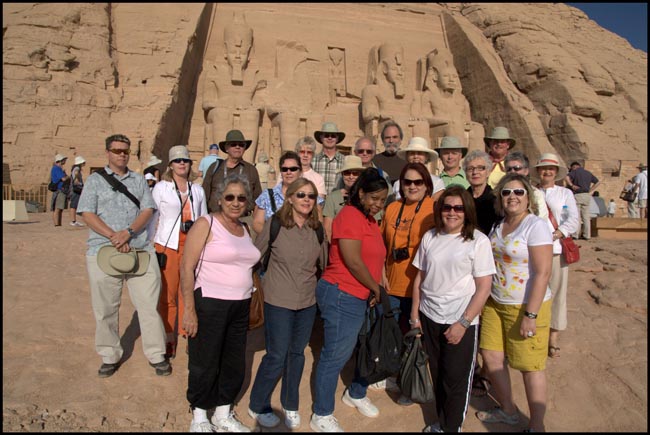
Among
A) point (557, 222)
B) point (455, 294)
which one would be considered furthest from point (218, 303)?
point (557, 222)

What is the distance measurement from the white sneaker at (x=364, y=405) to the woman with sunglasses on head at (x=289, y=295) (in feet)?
1.33

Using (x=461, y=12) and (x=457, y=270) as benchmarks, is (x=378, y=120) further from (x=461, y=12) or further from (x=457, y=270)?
(x=457, y=270)

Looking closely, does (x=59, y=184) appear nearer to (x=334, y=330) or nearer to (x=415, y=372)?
(x=334, y=330)

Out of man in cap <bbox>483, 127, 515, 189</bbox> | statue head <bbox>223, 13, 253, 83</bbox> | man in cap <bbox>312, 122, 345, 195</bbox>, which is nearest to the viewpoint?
man in cap <bbox>483, 127, 515, 189</bbox>

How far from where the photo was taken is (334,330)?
2430mm

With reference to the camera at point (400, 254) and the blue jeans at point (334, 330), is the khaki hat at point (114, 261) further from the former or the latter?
the camera at point (400, 254)

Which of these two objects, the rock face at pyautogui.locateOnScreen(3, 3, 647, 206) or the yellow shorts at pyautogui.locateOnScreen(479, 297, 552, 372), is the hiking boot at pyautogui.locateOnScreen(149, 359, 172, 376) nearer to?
the yellow shorts at pyautogui.locateOnScreen(479, 297, 552, 372)

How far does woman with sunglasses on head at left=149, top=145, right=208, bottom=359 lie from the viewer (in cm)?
324

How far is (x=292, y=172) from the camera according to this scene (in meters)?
3.00

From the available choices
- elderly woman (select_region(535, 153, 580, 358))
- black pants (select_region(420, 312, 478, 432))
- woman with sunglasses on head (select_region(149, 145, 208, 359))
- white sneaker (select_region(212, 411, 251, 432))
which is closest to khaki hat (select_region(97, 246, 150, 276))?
woman with sunglasses on head (select_region(149, 145, 208, 359))

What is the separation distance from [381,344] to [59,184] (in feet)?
22.0

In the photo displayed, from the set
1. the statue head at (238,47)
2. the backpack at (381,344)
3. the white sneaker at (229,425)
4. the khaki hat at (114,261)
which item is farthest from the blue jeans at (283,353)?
the statue head at (238,47)

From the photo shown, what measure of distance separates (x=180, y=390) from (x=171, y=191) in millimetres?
1408

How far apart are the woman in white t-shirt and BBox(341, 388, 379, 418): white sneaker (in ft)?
1.45
